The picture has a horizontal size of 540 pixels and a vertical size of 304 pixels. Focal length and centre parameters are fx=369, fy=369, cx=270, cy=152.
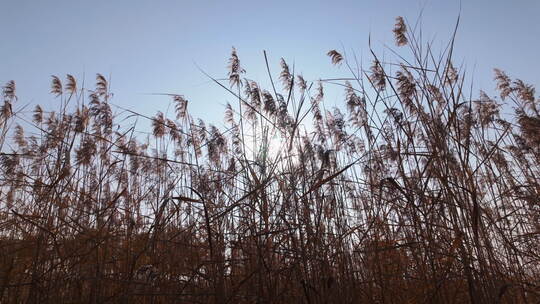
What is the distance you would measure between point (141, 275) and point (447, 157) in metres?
1.80

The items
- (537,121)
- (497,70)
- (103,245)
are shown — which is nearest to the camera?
(103,245)

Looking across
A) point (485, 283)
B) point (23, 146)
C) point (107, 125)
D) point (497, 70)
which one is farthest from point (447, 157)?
point (23, 146)

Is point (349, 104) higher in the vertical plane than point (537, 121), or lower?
higher

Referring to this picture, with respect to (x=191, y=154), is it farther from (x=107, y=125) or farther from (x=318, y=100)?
(x=318, y=100)

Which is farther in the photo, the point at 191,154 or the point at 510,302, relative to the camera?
the point at 191,154

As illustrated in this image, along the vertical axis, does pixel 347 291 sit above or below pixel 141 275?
below

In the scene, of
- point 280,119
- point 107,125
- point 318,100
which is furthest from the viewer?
point 318,100

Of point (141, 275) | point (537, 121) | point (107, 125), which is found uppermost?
point (107, 125)

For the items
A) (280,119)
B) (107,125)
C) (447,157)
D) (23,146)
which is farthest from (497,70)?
(23,146)

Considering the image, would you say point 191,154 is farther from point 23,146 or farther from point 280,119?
point 23,146

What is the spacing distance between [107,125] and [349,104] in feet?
10.1

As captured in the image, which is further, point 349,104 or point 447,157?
point 349,104

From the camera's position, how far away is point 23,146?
660cm

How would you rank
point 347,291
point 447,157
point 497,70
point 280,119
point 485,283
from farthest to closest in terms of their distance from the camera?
point 497,70
point 280,119
point 347,291
point 447,157
point 485,283
